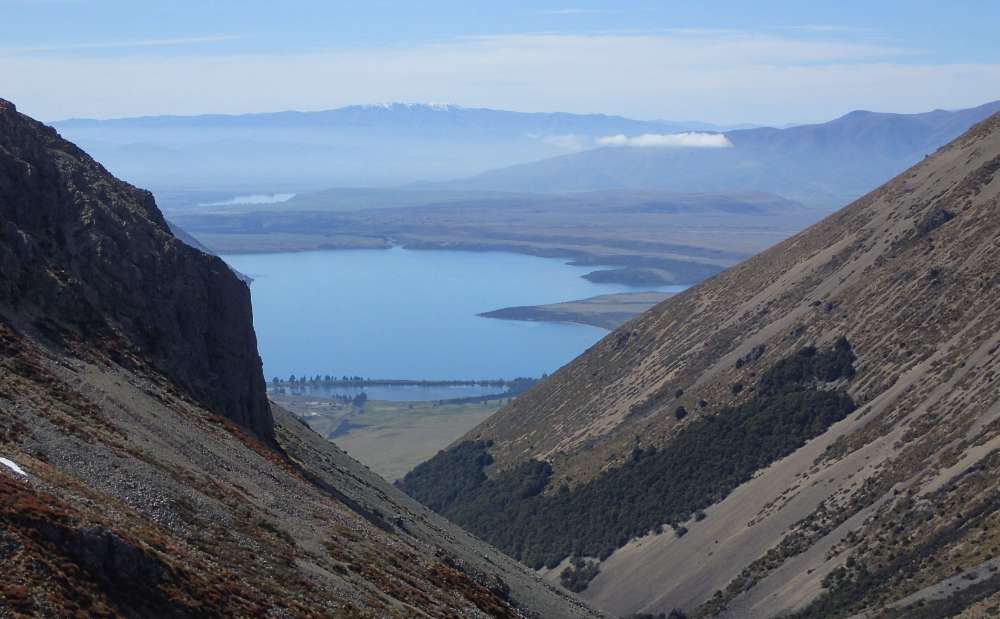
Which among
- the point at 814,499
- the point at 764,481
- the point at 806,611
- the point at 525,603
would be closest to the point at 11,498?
the point at 525,603

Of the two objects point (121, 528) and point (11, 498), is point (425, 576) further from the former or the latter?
point (11, 498)

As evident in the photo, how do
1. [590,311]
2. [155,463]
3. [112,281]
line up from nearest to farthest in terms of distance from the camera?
[155,463], [112,281], [590,311]

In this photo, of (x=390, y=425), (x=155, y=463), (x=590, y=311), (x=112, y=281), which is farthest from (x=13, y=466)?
(x=590, y=311)

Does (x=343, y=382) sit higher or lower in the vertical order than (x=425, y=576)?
lower

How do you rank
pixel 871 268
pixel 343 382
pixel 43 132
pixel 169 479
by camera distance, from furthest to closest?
pixel 343 382, pixel 871 268, pixel 43 132, pixel 169 479

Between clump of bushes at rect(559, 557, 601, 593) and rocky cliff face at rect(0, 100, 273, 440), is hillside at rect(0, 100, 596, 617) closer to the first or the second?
rocky cliff face at rect(0, 100, 273, 440)

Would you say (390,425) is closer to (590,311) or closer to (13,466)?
(590,311)

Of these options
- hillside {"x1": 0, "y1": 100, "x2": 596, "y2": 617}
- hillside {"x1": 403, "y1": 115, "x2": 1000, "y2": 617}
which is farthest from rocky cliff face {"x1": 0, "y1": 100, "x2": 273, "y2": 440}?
hillside {"x1": 403, "y1": 115, "x2": 1000, "y2": 617}
